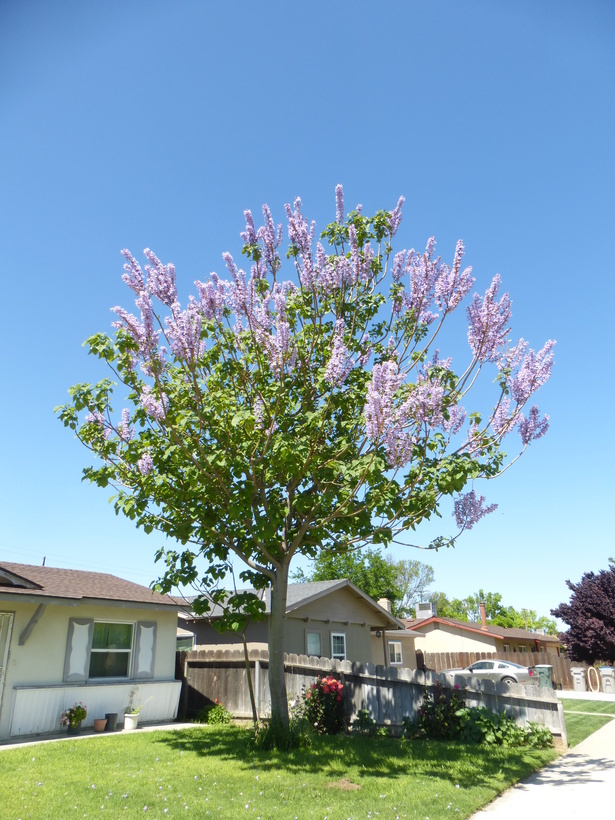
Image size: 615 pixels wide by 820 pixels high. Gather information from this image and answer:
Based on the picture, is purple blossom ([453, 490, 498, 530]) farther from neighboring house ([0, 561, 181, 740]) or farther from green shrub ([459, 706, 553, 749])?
neighboring house ([0, 561, 181, 740])

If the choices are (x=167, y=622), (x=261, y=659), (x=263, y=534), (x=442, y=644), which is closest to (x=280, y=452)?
(x=263, y=534)

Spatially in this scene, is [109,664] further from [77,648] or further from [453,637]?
[453,637]

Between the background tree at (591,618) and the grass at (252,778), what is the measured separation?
26.9m

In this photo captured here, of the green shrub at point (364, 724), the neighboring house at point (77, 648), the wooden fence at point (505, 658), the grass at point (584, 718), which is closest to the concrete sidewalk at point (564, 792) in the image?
the grass at point (584, 718)

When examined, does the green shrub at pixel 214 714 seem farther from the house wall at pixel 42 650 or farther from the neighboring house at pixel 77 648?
the house wall at pixel 42 650

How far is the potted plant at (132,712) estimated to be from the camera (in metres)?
13.6

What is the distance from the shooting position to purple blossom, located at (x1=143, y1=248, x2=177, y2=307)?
8156 mm

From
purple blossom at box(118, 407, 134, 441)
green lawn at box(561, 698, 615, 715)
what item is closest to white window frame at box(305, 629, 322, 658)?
green lawn at box(561, 698, 615, 715)

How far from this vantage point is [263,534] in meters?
Answer: 9.38

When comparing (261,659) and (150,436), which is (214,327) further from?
(261,659)

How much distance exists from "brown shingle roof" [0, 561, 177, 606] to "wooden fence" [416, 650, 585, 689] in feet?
71.7

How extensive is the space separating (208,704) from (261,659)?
2392mm

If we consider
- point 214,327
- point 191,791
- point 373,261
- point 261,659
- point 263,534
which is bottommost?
point 191,791

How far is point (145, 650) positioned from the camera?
1512 cm
